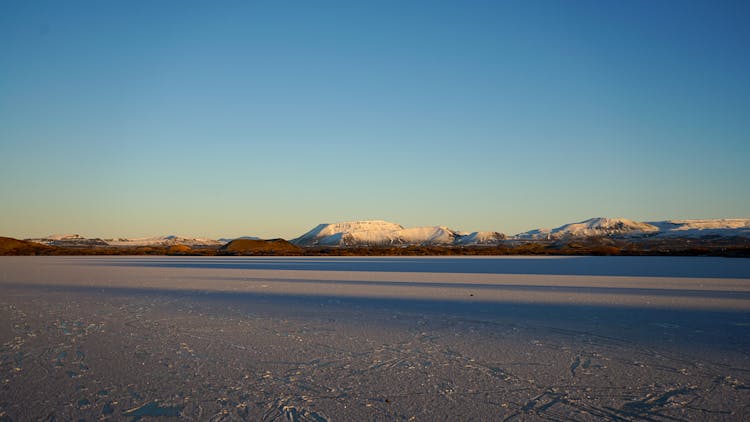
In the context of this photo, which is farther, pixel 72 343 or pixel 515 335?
pixel 515 335

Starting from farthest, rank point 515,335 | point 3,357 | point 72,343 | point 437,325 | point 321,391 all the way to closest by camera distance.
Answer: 1. point 437,325
2. point 515,335
3. point 72,343
4. point 3,357
5. point 321,391

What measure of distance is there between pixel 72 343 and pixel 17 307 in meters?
3.60

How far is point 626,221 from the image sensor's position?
436 feet

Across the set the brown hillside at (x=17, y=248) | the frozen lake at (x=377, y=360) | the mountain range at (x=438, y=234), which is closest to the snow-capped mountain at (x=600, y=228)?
the mountain range at (x=438, y=234)

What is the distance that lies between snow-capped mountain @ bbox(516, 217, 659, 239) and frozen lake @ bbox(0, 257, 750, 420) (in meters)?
122

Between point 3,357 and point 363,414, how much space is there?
3.38 m

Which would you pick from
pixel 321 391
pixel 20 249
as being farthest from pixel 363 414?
pixel 20 249

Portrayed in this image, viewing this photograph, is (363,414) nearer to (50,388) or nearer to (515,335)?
(50,388)

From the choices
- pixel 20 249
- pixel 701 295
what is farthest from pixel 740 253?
pixel 20 249

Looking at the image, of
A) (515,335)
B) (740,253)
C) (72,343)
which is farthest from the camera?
(740,253)

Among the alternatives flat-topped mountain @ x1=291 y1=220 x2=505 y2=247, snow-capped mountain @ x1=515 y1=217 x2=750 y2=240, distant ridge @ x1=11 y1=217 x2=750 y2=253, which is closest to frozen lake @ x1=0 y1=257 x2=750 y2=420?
distant ridge @ x1=11 y1=217 x2=750 y2=253

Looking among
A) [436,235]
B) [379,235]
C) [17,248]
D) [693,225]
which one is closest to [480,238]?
[436,235]

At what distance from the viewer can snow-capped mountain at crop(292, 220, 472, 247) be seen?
145625 millimetres

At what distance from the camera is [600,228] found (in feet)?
427
